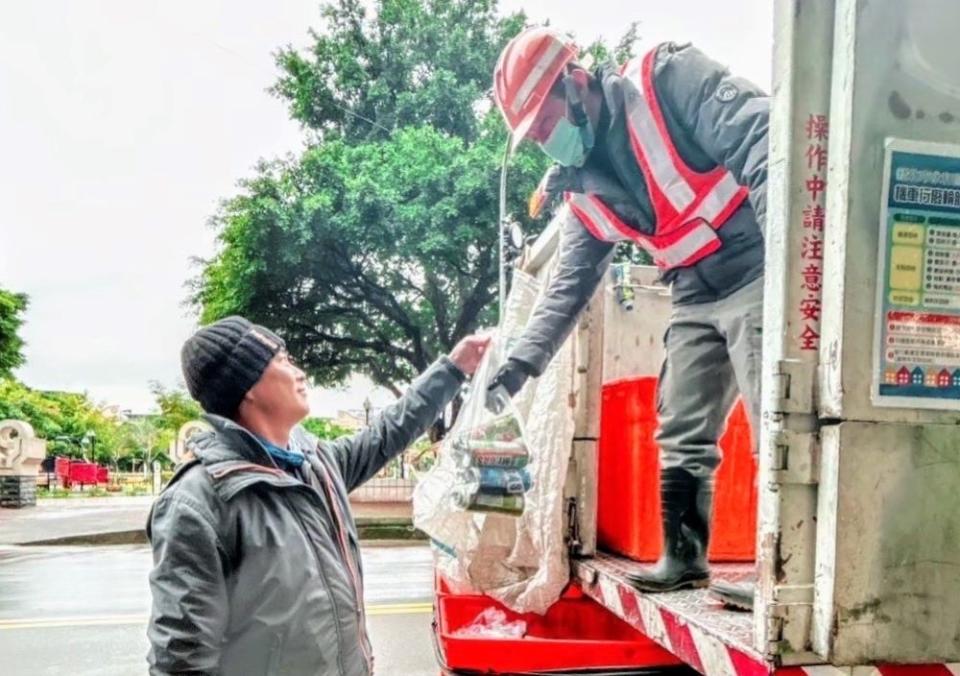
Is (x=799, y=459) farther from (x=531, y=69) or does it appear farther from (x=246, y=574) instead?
(x=531, y=69)

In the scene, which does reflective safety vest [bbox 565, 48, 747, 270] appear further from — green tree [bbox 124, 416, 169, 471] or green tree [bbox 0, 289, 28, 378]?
green tree [bbox 124, 416, 169, 471]

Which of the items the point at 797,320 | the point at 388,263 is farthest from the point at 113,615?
the point at 388,263

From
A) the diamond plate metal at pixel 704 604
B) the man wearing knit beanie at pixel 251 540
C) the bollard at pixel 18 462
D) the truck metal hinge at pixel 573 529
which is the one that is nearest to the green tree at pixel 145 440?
the bollard at pixel 18 462

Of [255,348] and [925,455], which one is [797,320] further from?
[255,348]

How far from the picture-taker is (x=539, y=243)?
11.2 feet

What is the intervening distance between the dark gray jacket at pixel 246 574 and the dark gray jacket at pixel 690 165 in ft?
4.06

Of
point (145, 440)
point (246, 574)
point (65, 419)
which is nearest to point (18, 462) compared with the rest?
point (246, 574)

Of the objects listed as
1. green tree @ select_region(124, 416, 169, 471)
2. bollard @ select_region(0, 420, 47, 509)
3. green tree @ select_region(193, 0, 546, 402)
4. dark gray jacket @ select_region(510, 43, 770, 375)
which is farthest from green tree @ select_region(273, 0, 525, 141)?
green tree @ select_region(124, 416, 169, 471)

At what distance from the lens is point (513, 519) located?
2.89m

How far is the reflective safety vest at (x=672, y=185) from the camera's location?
2.32 metres

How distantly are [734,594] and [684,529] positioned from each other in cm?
42

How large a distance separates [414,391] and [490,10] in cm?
1378

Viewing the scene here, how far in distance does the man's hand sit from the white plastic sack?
0.27ft

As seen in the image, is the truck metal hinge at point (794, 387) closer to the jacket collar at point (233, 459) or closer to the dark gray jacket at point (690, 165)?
the dark gray jacket at point (690, 165)
